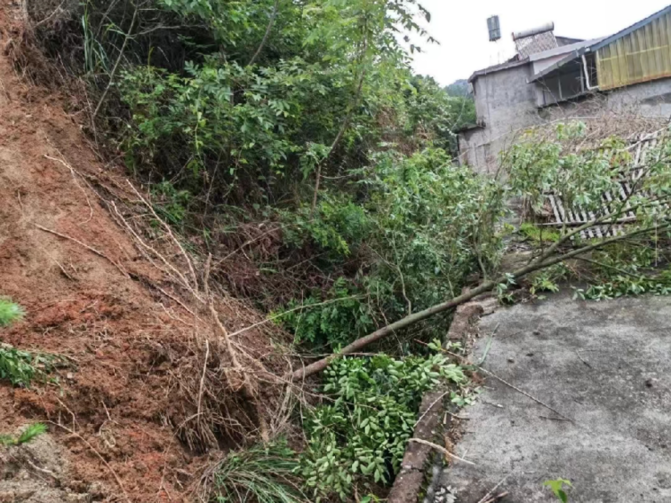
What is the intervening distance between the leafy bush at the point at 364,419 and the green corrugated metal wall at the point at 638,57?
1349 cm

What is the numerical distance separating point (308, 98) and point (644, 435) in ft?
13.0

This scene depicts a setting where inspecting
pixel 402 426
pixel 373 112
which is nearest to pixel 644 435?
pixel 402 426

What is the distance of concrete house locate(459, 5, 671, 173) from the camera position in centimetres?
1259

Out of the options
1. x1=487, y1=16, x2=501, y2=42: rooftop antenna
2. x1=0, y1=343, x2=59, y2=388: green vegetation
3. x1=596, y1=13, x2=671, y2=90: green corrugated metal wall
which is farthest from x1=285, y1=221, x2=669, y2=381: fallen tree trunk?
x1=487, y1=16, x2=501, y2=42: rooftop antenna

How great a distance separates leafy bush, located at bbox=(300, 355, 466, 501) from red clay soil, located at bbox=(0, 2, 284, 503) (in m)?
0.76

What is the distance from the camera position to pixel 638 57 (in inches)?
516

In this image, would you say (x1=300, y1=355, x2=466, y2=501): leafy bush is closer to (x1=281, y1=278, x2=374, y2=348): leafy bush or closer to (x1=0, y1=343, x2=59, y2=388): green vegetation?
(x1=281, y1=278, x2=374, y2=348): leafy bush

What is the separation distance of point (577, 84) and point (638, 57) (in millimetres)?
1837

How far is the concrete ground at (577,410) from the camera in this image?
7.34 feet

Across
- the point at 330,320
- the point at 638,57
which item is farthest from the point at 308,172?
the point at 638,57

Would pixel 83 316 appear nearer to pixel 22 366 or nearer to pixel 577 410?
pixel 22 366

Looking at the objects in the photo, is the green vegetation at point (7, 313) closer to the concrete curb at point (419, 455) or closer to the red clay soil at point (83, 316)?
the red clay soil at point (83, 316)

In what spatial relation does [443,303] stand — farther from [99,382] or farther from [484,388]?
[99,382]

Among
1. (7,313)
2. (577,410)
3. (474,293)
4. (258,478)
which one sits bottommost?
(577,410)
